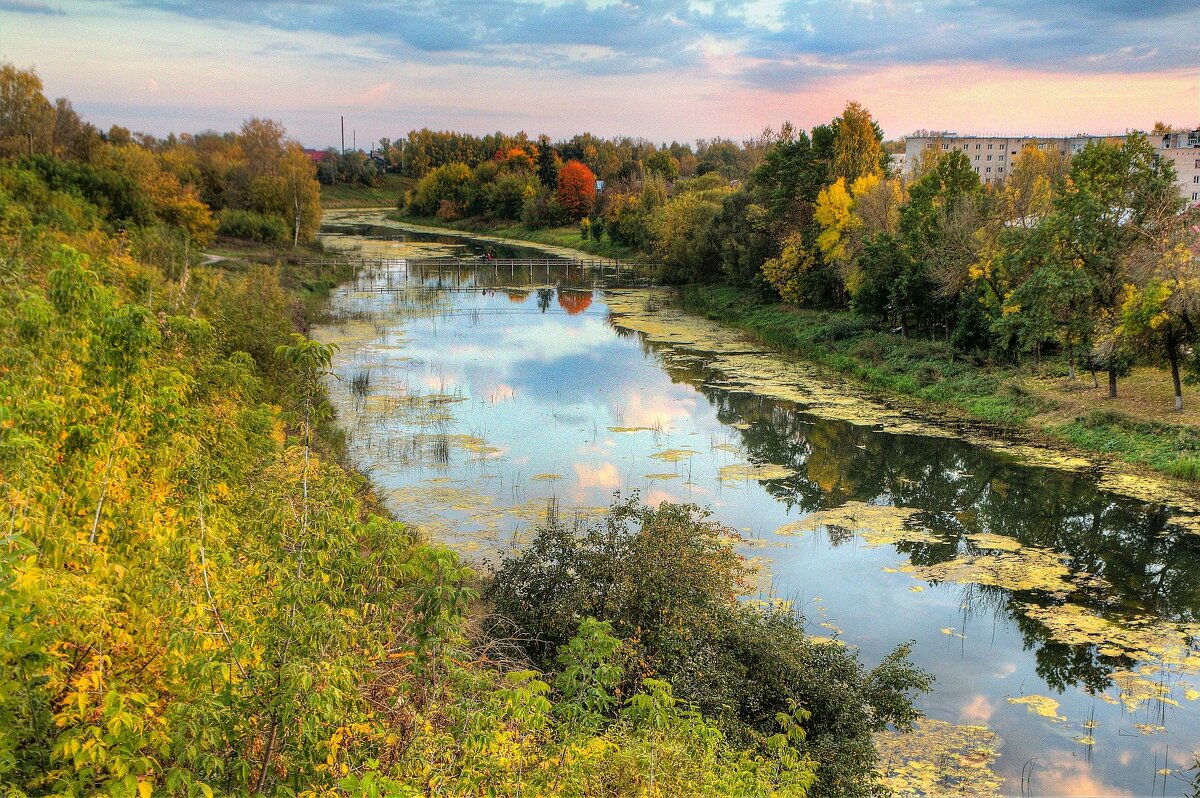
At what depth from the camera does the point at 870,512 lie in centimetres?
1714

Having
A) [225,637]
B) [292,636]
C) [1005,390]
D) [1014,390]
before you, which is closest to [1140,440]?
[1014,390]

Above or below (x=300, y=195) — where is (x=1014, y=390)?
below

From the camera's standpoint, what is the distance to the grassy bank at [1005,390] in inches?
768

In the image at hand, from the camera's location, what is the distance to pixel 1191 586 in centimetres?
1382

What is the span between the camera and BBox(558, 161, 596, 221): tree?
84125mm

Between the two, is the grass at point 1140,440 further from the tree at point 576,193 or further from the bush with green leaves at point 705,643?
the tree at point 576,193

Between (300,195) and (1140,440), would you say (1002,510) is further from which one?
(300,195)

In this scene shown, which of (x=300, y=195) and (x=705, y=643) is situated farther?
(x=300, y=195)

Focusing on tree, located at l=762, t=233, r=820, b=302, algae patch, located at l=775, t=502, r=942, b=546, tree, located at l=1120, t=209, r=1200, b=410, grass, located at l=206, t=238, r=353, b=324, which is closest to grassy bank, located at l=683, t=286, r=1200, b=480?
tree, located at l=762, t=233, r=820, b=302

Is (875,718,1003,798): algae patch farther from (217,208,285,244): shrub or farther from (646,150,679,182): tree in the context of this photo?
(646,150,679,182): tree

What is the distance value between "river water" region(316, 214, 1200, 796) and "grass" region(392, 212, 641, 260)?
3626cm

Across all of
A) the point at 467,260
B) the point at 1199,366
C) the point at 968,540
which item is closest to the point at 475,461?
the point at 968,540

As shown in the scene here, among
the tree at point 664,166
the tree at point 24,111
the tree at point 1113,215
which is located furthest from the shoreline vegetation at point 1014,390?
the tree at point 664,166

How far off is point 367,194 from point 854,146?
3958 inches
